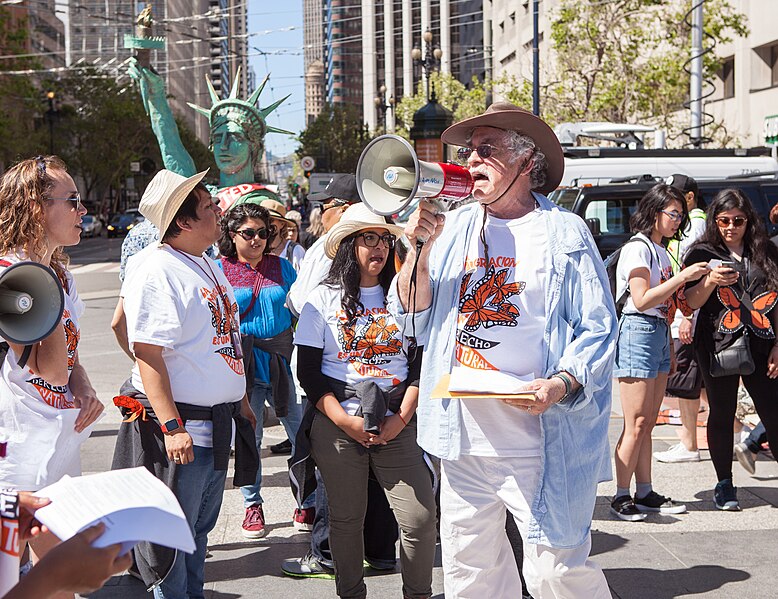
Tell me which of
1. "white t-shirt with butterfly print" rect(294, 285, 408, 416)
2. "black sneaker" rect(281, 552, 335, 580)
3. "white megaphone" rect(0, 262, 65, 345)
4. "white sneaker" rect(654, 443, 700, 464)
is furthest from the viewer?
"white sneaker" rect(654, 443, 700, 464)

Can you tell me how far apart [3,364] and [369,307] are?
5.28 ft

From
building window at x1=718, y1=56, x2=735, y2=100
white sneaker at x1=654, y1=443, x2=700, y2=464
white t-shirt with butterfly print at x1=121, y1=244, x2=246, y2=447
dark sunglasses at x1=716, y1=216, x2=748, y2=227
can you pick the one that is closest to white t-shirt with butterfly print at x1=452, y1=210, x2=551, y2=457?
white t-shirt with butterfly print at x1=121, y1=244, x2=246, y2=447

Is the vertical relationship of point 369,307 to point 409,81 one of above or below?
below

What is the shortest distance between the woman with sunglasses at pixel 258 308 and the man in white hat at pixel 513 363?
7.64 ft

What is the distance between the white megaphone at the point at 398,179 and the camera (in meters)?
3.37

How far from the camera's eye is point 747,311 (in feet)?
20.2

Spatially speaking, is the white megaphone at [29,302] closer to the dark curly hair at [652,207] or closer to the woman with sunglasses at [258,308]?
the woman with sunglasses at [258,308]

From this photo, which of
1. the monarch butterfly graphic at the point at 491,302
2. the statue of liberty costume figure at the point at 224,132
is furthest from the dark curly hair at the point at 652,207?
the statue of liberty costume figure at the point at 224,132

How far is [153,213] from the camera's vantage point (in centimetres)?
438

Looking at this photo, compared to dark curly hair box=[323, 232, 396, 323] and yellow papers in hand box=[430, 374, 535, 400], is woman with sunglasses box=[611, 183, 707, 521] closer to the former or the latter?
dark curly hair box=[323, 232, 396, 323]

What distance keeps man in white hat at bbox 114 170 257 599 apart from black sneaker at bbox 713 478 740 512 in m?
3.31

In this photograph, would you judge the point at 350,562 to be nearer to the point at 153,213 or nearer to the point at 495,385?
the point at 495,385

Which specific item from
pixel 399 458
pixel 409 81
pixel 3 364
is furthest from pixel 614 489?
pixel 409 81

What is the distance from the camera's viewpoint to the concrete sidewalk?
16.6ft
